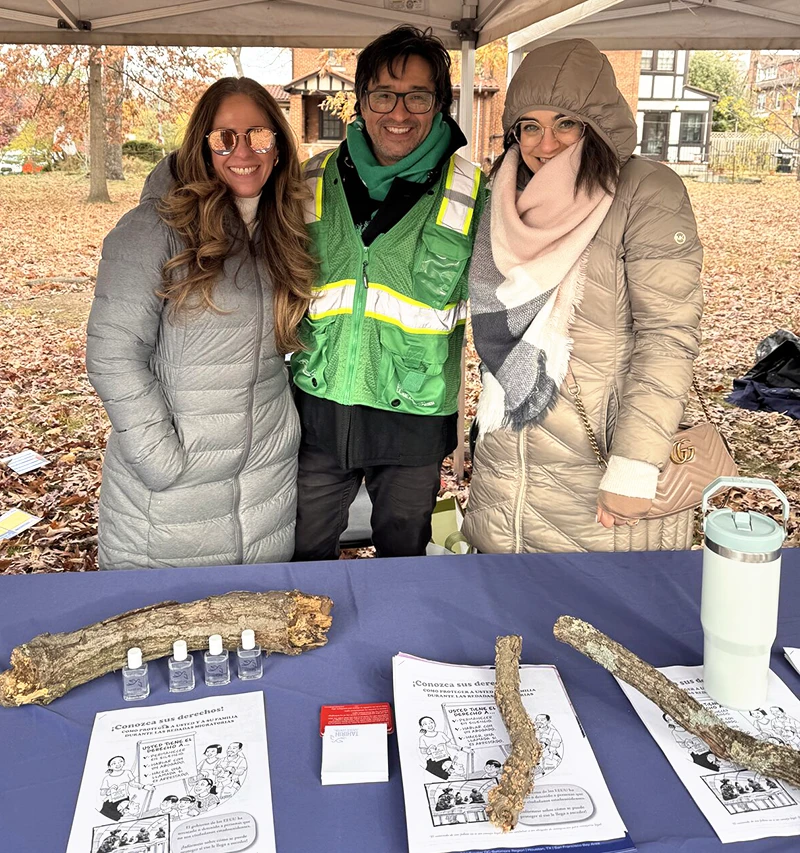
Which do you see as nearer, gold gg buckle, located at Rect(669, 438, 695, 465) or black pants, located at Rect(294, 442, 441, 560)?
gold gg buckle, located at Rect(669, 438, 695, 465)

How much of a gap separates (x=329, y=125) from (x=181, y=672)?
578cm

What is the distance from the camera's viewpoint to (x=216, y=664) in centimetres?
121

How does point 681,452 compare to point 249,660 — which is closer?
point 249,660

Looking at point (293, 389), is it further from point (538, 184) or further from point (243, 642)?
point (243, 642)

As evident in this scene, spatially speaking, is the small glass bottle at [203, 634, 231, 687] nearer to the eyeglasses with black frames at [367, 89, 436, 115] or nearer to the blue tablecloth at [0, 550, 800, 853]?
the blue tablecloth at [0, 550, 800, 853]

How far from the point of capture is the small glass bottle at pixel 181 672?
119 centimetres

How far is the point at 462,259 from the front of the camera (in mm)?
1905

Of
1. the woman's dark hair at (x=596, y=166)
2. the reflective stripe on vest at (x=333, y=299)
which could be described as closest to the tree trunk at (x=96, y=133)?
the reflective stripe on vest at (x=333, y=299)

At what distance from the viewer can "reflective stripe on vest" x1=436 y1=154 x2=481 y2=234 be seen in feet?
6.25

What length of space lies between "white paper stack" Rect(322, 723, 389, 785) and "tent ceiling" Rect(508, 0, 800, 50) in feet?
8.48

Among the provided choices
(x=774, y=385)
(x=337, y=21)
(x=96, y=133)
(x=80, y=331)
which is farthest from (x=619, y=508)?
(x=96, y=133)

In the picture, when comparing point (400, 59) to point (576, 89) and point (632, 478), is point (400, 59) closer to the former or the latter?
point (576, 89)

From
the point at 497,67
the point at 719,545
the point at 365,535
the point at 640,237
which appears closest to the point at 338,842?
the point at 719,545

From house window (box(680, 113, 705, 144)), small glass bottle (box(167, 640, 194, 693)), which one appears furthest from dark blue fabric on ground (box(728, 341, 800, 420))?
small glass bottle (box(167, 640, 194, 693))
